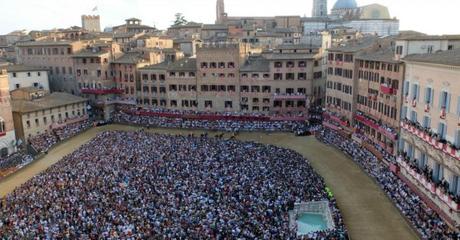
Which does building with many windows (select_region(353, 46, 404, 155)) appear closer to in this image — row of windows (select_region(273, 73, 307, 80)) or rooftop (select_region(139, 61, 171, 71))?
row of windows (select_region(273, 73, 307, 80))

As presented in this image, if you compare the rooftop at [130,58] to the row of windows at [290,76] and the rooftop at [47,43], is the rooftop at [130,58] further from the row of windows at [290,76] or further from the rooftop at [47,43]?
the row of windows at [290,76]

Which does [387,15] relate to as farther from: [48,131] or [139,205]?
[139,205]

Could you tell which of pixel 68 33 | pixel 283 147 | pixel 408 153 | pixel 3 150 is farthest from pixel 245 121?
pixel 68 33

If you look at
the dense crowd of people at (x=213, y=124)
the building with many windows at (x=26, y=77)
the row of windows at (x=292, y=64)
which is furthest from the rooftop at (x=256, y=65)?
the building with many windows at (x=26, y=77)

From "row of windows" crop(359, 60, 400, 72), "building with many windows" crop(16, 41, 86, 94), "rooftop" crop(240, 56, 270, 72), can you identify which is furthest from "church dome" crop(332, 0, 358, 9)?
"row of windows" crop(359, 60, 400, 72)

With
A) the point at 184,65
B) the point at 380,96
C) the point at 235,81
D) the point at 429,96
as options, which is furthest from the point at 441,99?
the point at 184,65

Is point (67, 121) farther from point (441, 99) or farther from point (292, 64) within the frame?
point (441, 99)
